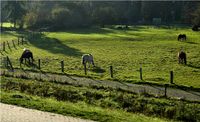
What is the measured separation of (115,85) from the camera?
2658 cm

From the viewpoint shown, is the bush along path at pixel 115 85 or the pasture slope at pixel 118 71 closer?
the pasture slope at pixel 118 71

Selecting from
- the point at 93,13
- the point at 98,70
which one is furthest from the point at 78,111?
the point at 93,13

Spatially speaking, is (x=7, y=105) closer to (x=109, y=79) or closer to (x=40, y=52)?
(x=109, y=79)

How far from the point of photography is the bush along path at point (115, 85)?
2336 cm

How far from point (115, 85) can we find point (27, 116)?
35.2 ft

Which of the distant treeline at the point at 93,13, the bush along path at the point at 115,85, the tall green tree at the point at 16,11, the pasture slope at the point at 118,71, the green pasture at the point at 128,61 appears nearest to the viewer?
the pasture slope at the point at 118,71

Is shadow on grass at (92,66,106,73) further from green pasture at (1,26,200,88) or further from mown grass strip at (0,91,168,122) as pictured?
mown grass strip at (0,91,168,122)

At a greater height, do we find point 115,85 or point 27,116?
point 27,116

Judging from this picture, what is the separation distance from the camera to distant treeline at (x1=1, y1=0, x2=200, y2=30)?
100688mm

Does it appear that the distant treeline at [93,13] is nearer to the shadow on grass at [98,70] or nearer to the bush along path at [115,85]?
the shadow on grass at [98,70]

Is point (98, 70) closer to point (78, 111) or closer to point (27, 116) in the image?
point (78, 111)

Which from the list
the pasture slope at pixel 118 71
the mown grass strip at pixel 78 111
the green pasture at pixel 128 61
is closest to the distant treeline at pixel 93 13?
the green pasture at pixel 128 61

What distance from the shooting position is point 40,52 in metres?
49.1

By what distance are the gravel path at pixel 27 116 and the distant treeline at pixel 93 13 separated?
7435 centimetres
